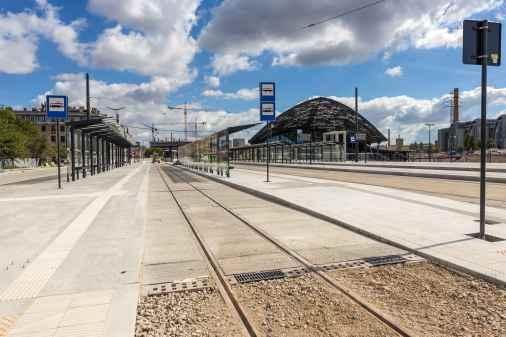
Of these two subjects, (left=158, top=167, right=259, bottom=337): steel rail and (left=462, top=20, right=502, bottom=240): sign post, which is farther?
(left=462, top=20, right=502, bottom=240): sign post

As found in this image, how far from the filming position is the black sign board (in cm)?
627

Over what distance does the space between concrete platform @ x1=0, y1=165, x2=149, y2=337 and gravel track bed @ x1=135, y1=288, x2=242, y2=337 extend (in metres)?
0.15

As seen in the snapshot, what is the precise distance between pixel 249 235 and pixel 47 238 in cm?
386

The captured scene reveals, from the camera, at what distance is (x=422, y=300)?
4.14 meters

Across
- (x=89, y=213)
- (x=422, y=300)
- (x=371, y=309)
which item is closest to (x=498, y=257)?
(x=422, y=300)

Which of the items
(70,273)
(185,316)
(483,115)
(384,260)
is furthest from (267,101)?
(185,316)

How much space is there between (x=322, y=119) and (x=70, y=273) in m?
124

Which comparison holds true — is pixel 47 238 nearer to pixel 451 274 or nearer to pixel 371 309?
pixel 371 309

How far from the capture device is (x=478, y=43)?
20.8 ft

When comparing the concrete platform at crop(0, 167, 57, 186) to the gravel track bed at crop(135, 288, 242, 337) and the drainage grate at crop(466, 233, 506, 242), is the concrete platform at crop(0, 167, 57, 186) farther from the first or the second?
the drainage grate at crop(466, 233, 506, 242)

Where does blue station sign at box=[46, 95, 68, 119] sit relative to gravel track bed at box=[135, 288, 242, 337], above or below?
above

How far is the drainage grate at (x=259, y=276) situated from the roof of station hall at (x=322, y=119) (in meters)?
120

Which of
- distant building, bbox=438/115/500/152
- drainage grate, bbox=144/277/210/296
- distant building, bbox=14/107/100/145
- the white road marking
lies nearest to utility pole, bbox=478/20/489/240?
drainage grate, bbox=144/277/210/296

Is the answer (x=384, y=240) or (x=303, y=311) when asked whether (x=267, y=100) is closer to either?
(x=384, y=240)
